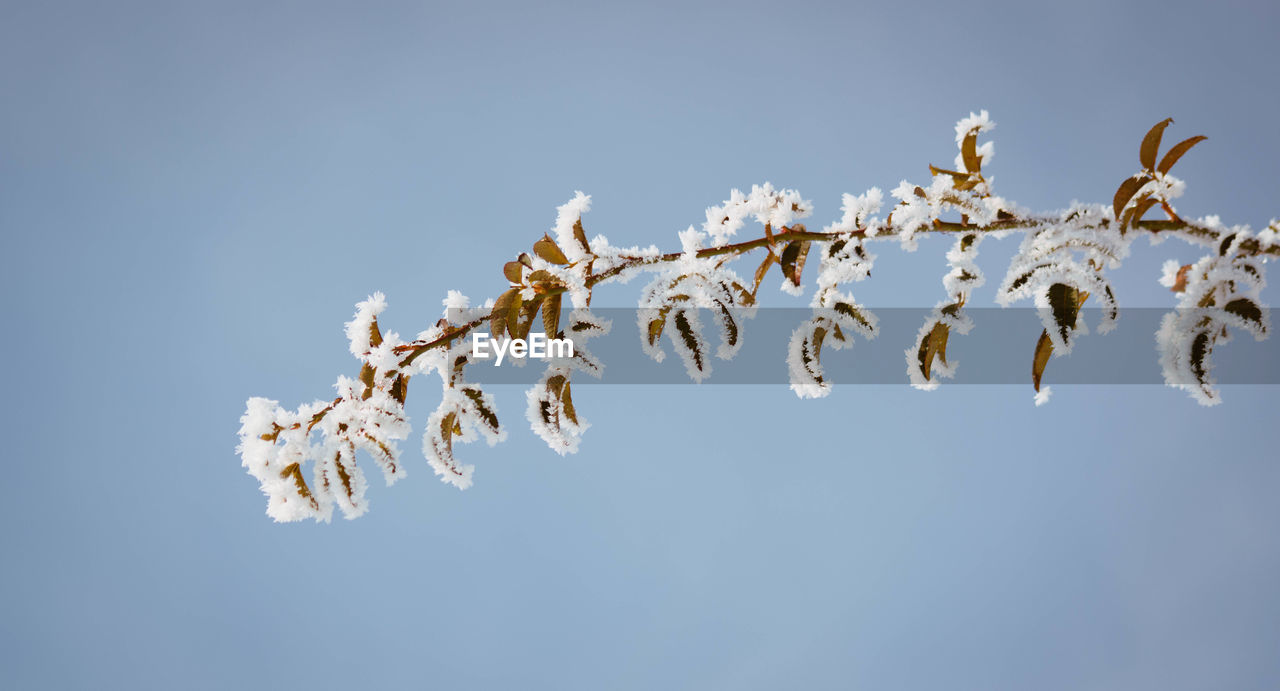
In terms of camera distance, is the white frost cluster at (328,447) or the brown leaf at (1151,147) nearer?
the brown leaf at (1151,147)

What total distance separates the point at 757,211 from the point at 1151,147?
67 centimetres

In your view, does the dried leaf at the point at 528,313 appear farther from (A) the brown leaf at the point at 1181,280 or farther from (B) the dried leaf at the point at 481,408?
(A) the brown leaf at the point at 1181,280

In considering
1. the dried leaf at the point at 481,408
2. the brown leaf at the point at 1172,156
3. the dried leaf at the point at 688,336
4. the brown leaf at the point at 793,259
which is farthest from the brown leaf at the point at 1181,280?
the dried leaf at the point at 481,408

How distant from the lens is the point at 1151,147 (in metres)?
1.07

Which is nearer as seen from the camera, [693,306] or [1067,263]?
[1067,263]

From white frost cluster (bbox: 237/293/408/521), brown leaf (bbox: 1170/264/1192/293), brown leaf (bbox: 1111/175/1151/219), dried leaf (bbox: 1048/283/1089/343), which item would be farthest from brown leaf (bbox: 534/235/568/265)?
brown leaf (bbox: 1170/264/1192/293)

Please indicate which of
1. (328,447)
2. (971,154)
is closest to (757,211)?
(971,154)

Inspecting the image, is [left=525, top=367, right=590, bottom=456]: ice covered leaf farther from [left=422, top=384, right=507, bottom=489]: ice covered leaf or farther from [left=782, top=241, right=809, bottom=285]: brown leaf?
[left=782, top=241, right=809, bottom=285]: brown leaf

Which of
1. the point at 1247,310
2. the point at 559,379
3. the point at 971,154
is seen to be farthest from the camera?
the point at 559,379

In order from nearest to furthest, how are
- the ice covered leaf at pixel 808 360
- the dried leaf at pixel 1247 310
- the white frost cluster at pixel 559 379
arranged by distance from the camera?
the dried leaf at pixel 1247 310, the ice covered leaf at pixel 808 360, the white frost cluster at pixel 559 379

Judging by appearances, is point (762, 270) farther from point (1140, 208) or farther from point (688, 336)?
point (1140, 208)

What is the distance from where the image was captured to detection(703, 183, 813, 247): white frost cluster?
3.84ft

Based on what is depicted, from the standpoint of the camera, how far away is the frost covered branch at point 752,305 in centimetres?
97

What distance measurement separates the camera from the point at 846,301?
1184 mm
